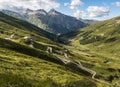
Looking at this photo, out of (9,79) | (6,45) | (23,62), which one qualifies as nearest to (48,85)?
(9,79)

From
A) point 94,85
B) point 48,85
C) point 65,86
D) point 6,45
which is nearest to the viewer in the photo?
point 48,85

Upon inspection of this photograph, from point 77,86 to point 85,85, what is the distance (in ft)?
19.3

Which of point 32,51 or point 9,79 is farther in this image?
point 32,51

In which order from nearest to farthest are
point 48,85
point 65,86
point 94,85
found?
point 48,85
point 65,86
point 94,85

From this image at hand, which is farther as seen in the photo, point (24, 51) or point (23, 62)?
point (24, 51)

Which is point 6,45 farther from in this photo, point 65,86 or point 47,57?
point 65,86

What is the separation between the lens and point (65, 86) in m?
89.6

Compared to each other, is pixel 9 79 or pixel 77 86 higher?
pixel 9 79

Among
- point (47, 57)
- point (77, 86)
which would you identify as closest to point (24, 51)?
point (47, 57)

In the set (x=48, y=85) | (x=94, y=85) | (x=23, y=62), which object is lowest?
(x=94, y=85)

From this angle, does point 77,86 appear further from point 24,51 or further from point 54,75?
point 24,51

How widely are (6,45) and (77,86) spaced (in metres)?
61.8

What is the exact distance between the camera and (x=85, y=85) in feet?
331

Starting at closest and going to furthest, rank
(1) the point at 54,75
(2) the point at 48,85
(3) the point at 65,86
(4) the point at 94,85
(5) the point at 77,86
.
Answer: (2) the point at 48,85 < (3) the point at 65,86 < (5) the point at 77,86 < (1) the point at 54,75 < (4) the point at 94,85
